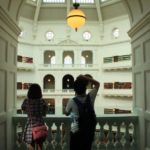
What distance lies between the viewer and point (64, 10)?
28.1m

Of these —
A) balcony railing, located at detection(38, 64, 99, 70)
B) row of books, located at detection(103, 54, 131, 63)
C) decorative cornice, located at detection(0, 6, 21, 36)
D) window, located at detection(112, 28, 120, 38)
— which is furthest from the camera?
balcony railing, located at detection(38, 64, 99, 70)

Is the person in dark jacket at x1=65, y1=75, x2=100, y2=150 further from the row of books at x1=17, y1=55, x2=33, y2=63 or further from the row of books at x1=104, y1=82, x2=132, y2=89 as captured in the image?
the row of books at x1=17, y1=55, x2=33, y2=63

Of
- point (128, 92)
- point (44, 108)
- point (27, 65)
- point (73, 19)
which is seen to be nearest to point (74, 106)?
point (44, 108)

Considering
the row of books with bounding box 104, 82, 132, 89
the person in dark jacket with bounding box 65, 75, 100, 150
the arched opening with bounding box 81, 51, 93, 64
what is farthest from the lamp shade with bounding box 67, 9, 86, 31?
the arched opening with bounding box 81, 51, 93, 64

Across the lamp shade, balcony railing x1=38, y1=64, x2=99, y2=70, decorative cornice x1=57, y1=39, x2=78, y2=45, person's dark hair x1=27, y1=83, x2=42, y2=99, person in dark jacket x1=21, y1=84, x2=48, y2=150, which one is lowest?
person in dark jacket x1=21, y1=84, x2=48, y2=150

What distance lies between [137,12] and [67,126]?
2847 millimetres

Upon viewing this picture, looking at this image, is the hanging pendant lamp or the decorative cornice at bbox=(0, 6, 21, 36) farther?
the hanging pendant lamp

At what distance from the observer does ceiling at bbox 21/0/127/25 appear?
88.3ft

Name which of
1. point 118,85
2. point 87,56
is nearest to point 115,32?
point 87,56

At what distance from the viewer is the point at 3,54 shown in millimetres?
5281

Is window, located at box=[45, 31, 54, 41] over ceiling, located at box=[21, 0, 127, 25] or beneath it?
beneath

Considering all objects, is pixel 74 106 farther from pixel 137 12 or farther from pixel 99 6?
pixel 99 6

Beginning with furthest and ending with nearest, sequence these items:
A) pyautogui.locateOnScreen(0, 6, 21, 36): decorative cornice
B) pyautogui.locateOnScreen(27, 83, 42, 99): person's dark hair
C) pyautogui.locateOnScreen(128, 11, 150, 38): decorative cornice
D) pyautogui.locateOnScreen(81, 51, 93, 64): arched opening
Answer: pyautogui.locateOnScreen(81, 51, 93, 64): arched opening, pyautogui.locateOnScreen(128, 11, 150, 38): decorative cornice, pyautogui.locateOnScreen(0, 6, 21, 36): decorative cornice, pyautogui.locateOnScreen(27, 83, 42, 99): person's dark hair

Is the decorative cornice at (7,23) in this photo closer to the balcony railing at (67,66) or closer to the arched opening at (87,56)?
the balcony railing at (67,66)
